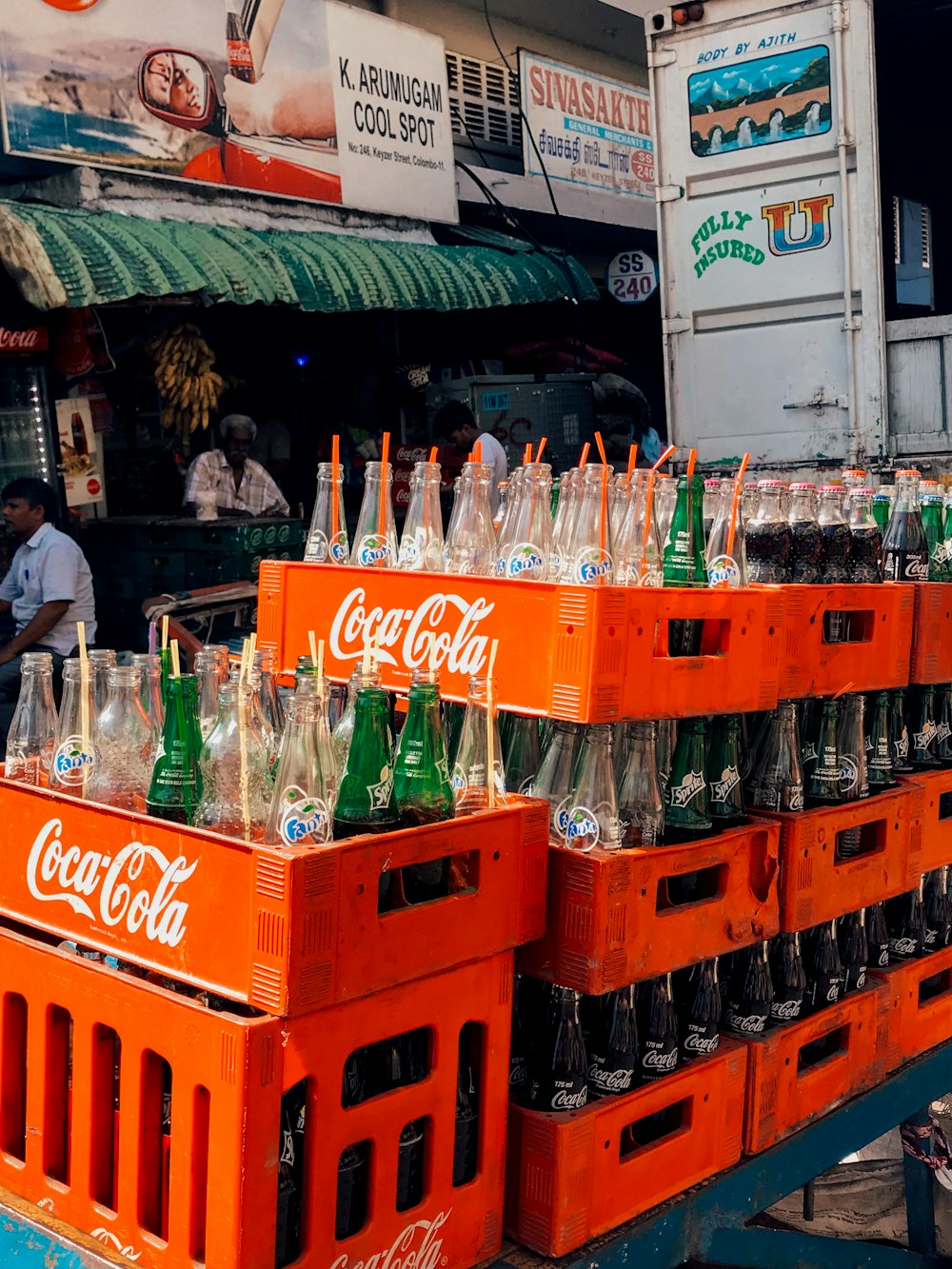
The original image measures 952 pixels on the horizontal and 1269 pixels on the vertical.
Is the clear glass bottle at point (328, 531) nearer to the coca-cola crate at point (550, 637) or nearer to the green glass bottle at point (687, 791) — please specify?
the coca-cola crate at point (550, 637)

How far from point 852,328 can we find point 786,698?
553 cm

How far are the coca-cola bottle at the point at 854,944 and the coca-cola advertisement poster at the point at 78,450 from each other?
6.72 m

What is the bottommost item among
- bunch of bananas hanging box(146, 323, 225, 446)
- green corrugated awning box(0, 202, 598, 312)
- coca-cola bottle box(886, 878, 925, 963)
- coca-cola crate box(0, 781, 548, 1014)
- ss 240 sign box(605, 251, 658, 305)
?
coca-cola bottle box(886, 878, 925, 963)

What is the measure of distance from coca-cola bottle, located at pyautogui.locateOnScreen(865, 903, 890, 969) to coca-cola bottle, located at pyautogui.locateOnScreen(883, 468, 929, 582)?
0.90 metres

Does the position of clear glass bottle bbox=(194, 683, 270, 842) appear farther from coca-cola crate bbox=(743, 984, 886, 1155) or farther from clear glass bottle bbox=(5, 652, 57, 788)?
coca-cola crate bbox=(743, 984, 886, 1155)

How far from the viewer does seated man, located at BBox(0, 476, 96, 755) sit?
7.05 metres

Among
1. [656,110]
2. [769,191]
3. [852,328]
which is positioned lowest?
[852,328]

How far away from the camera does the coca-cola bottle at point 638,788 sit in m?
2.80

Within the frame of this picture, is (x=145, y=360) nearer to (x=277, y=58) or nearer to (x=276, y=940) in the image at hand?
→ (x=277, y=58)

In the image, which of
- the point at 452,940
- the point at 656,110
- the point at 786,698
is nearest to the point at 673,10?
the point at 656,110

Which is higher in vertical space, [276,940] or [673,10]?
[673,10]

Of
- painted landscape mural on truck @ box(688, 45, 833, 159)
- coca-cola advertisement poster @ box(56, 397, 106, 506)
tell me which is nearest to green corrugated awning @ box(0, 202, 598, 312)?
coca-cola advertisement poster @ box(56, 397, 106, 506)

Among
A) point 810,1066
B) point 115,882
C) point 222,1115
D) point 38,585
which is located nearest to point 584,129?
point 38,585

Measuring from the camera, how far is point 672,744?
3041mm
